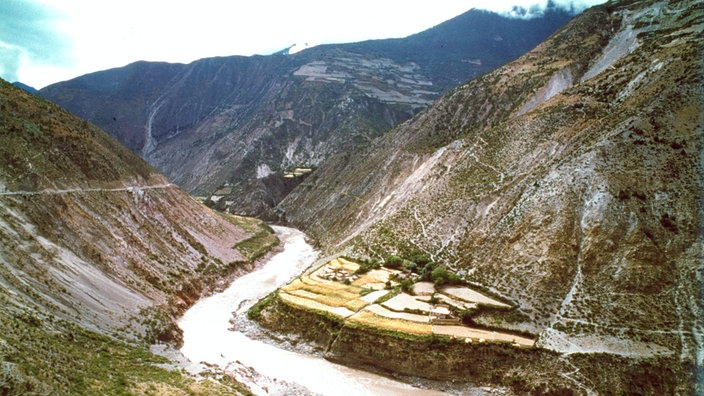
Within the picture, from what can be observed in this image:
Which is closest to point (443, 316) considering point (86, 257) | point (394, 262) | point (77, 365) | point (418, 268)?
point (418, 268)

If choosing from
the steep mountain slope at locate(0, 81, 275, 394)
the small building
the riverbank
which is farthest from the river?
the small building

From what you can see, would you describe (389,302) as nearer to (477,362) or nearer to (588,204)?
(477,362)

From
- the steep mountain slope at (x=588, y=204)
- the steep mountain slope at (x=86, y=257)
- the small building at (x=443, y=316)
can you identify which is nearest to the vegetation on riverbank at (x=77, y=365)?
the steep mountain slope at (x=86, y=257)

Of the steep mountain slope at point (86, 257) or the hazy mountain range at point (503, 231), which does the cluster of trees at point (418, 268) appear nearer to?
the hazy mountain range at point (503, 231)

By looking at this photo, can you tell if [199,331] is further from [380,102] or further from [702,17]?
[380,102]

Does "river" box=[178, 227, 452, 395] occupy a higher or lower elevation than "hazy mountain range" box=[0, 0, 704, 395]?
lower

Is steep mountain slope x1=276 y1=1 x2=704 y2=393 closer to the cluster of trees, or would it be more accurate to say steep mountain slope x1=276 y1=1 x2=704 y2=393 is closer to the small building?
the cluster of trees

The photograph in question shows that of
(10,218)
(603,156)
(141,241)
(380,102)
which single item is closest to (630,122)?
(603,156)
